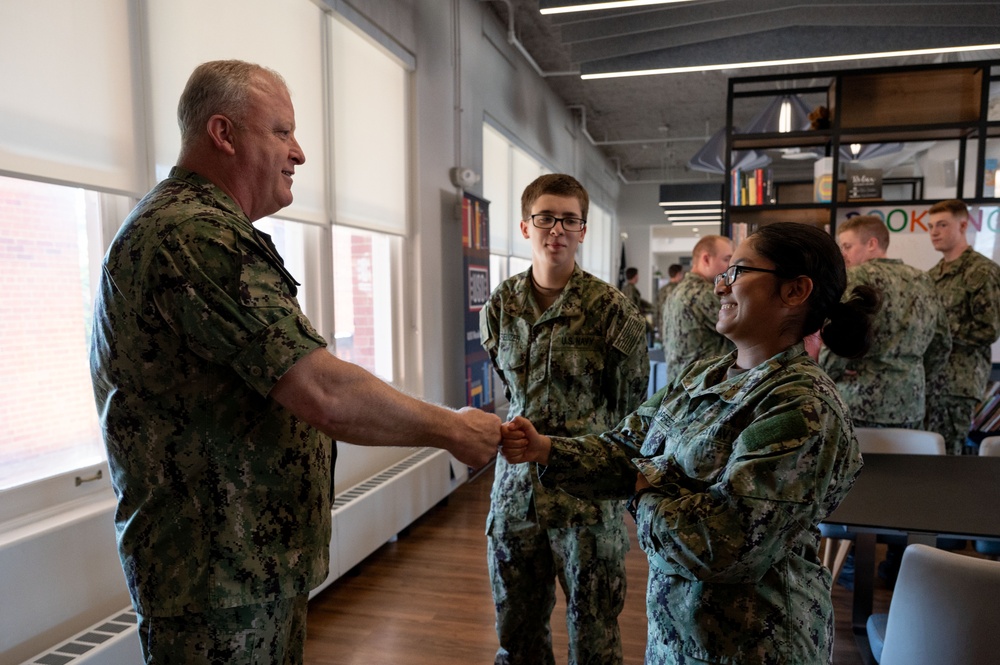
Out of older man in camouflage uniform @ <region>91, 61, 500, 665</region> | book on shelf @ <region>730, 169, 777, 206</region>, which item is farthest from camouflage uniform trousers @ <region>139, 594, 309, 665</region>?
book on shelf @ <region>730, 169, 777, 206</region>

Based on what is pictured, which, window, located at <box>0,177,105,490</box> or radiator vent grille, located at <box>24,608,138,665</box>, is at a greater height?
window, located at <box>0,177,105,490</box>

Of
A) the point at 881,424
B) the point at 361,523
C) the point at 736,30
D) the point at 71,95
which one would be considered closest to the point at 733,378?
the point at 71,95

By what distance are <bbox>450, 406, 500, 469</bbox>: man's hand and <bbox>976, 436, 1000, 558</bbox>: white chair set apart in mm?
2097

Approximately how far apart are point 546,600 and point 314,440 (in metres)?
1.05

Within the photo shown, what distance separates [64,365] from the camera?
7.33 ft

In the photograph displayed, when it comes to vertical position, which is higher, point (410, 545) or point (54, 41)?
point (54, 41)

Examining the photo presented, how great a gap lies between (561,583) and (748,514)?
1.00 m

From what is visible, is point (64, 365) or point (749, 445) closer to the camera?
point (749, 445)

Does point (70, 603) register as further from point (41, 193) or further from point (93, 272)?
point (41, 193)

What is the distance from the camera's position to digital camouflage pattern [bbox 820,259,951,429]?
3529mm

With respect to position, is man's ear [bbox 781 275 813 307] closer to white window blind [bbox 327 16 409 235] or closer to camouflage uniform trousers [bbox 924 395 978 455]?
white window blind [bbox 327 16 409 235]

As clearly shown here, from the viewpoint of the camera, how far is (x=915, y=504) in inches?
78.9

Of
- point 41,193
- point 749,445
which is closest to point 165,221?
point 749,445

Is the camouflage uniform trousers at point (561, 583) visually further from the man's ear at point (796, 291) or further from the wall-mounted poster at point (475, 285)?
the wall-mounted poster at point (475, 285)
